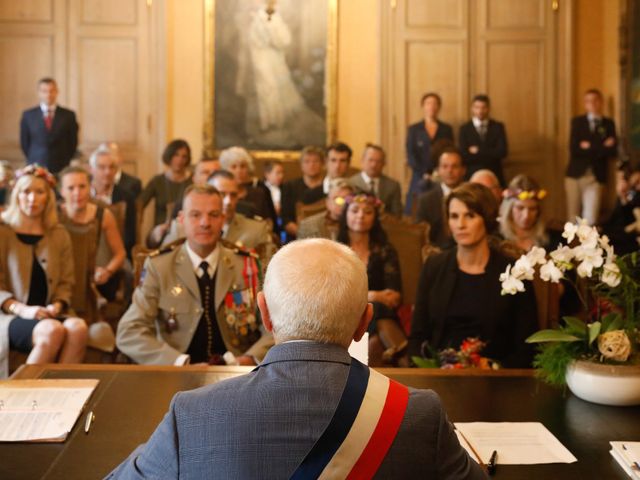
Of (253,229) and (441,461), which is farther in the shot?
(253,229)

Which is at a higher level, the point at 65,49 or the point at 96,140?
the point at 65,49

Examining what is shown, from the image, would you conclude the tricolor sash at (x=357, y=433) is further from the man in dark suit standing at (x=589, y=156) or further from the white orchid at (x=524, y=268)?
the man in dark suit standing at (x=589, y=156)

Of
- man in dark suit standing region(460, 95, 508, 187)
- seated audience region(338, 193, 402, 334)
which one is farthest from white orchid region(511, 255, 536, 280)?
man in dark suit standing region(460, 95, 508, 187)

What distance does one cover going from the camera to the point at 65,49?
10461 millimetres

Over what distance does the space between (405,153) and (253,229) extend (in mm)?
5168

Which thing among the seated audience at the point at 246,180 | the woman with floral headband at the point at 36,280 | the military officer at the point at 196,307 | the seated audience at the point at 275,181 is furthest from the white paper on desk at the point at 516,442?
the seated audience at the point at 275,181

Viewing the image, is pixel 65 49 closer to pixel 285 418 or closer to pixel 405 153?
pixel 405 153

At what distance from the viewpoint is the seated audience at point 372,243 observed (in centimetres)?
494

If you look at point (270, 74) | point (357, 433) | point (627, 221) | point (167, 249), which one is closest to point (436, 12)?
point (270, 74)

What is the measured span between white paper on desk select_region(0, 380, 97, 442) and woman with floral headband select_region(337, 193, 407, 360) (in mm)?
2319

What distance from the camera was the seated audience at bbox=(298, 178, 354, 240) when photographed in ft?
18.0

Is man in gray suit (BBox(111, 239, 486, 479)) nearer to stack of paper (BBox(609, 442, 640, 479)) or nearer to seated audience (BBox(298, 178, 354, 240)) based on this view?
stack of paper (BBox(609, 442, 640, 479))

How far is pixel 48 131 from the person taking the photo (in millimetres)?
9664

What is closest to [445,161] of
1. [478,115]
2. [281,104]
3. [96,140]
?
[478,115]
